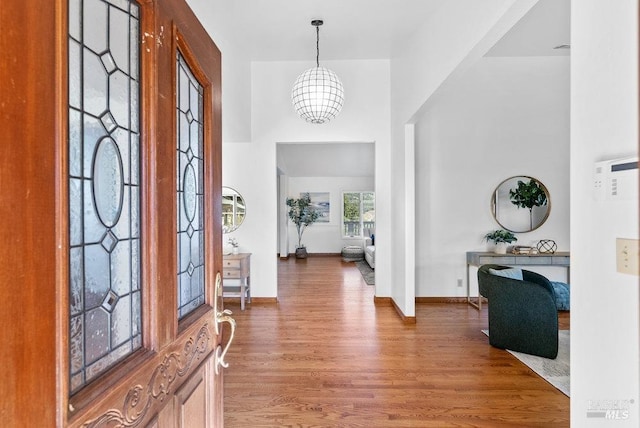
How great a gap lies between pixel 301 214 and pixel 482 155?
559 cm

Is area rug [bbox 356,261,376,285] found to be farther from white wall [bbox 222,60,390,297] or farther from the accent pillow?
the accent pillow

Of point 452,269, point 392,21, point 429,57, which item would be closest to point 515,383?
point 452,269

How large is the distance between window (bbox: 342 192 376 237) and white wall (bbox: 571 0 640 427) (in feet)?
28.2

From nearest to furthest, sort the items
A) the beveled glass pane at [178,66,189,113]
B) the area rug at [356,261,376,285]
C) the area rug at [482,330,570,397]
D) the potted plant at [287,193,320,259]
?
the beveled glass pane at [178,66,189,113] < the area rug at [482,330,570,397] < the area rug at [356,261,376,285] < the potted plant at [287,193,320,259]

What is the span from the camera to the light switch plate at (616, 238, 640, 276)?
89 cm

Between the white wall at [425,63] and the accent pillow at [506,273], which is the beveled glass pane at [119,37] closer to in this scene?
the white wall at [425,63]

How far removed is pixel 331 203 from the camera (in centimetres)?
984

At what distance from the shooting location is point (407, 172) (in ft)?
13.1

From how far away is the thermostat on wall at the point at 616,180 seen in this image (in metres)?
0.89

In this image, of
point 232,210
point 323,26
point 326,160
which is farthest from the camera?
point 326,160

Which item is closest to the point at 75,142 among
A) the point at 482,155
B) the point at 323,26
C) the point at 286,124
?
the point at 323,26

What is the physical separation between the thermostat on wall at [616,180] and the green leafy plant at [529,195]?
4.00 m

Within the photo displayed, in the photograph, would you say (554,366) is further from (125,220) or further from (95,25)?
(95,25)

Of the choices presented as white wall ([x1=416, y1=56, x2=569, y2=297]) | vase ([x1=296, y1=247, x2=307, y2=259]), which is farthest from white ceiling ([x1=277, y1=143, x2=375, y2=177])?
white wall ([x1=416, y1=56, x2=569, y2=297])
